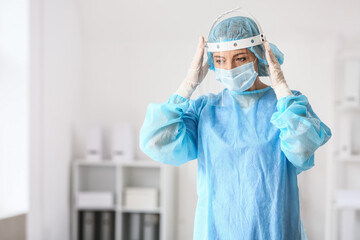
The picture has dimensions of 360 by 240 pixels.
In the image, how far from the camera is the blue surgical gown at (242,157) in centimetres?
115

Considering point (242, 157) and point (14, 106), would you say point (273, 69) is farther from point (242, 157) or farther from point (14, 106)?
point (14, 106)

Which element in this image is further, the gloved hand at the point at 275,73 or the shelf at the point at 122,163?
the shelf at the point at 122,163

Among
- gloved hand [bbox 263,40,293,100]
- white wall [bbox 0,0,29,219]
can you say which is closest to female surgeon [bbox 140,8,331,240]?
gloved hand [bbox 263,40,293,100]

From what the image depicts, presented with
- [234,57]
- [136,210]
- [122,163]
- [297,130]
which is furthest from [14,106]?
[297,130]

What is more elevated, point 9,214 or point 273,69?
point 273,69

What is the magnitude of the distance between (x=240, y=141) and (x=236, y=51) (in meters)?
0.26

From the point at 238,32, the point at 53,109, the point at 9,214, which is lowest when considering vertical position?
the point at 9,214

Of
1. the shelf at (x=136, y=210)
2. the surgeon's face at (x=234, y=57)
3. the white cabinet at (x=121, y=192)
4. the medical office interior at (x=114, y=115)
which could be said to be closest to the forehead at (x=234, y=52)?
the surgeon's face at (x=234, y=57)

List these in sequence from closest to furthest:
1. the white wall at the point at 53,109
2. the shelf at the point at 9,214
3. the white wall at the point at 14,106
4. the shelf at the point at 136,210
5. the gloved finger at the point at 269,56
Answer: the gloved finger at the point at 269,56
the shelf at the point at 9,214
the white wall at the point at 14,106
the white wall at the point at 53,109
the shelf at the point at 136,210

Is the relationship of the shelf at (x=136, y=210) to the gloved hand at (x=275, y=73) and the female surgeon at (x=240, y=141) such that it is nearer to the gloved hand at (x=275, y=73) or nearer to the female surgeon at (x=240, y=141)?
the female surgeon at (x=240, y=141)

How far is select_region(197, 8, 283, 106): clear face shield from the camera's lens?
1184 millimetres

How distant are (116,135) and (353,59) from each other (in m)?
1.77

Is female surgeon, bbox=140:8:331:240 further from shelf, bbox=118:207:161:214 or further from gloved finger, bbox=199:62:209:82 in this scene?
shelf, bbox=118:207:161:214

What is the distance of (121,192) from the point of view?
3.09 metres
